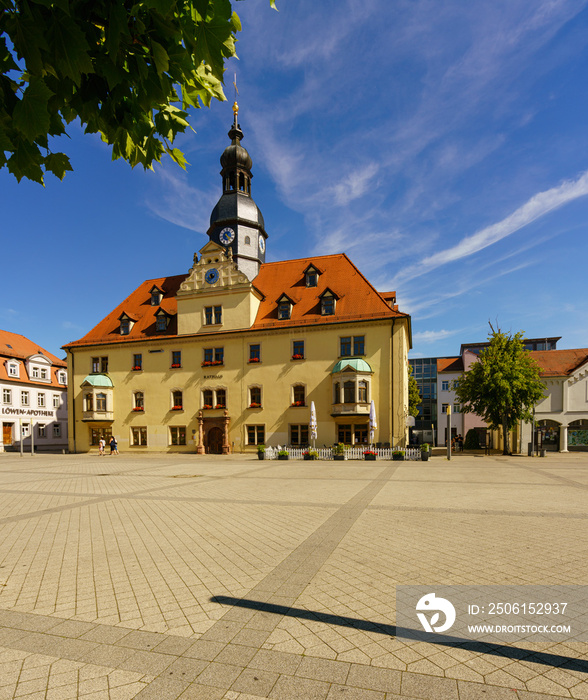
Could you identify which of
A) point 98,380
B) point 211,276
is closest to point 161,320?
point 211,276

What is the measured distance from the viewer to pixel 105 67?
2.69m

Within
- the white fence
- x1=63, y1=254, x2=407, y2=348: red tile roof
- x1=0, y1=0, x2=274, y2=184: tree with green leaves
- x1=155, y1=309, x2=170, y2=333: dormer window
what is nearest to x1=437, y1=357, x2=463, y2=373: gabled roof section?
x1=63, y1=254, x2=407, y2=348: red tile roof

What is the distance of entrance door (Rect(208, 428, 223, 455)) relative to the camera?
32.7 metres

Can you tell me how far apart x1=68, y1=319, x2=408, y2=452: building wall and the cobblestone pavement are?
18.0 metres

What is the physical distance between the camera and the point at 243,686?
3258 millimetres

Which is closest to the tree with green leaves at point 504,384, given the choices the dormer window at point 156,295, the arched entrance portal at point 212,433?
the arched entrance portal at point 212,433

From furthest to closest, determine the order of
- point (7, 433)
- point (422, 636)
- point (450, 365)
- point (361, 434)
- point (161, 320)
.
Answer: point (450, 365), point (7, 433), point (161, 320), point (361, 434), point (422, 636)

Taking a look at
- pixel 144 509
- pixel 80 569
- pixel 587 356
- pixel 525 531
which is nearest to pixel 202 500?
pixel 144 509

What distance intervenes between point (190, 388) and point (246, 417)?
542 centimetres

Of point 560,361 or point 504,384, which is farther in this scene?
point 560,361

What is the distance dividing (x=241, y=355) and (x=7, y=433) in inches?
1024

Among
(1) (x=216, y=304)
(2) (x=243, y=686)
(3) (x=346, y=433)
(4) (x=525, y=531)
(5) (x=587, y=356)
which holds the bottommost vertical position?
(3) (x=346, y=433)

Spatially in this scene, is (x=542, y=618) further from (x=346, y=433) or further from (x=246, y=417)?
(x=246, y=417)

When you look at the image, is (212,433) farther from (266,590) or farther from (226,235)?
(266,590)
